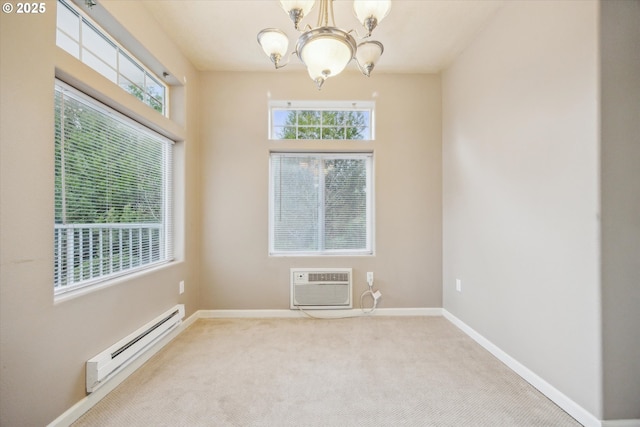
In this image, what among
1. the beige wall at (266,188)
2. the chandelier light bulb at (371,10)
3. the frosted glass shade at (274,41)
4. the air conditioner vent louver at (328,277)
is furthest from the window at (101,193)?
the chandelier light bulb at (371,10)

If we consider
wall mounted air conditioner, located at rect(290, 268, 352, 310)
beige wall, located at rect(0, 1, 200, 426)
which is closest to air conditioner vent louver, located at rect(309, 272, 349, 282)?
wall mounted air conditioner, located at rect(290, 268, 352, 310)

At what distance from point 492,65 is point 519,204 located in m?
1.21

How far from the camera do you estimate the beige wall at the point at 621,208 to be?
1393mm

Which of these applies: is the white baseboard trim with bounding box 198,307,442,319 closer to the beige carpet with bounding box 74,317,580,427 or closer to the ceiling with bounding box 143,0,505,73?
the beige carpet with bounding box 74,317,580,427

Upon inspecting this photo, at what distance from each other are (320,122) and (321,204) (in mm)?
987

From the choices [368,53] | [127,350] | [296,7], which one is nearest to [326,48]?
[296,7]

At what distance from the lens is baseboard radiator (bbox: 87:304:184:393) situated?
1.59m

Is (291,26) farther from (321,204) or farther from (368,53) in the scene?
(321,204)

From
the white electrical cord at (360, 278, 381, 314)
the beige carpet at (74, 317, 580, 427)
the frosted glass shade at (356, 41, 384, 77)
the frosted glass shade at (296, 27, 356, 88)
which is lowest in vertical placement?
the beige carpet at (74, 317, 580, 427)

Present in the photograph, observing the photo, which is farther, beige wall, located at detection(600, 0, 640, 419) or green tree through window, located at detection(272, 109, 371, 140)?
green tree through window, located at detection(272, 109, 371, 140)

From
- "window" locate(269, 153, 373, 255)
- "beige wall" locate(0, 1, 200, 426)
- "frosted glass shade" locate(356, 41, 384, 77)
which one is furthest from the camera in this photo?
"window" locate(269, 153, 373, 255)

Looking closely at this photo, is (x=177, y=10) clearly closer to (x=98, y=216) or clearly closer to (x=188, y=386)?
(x=98, y=216)

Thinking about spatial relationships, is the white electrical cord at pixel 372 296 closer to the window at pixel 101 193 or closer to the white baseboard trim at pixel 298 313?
the white baseboard trim at pixel 298 313

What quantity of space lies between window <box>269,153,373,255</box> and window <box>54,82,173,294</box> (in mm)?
1233
